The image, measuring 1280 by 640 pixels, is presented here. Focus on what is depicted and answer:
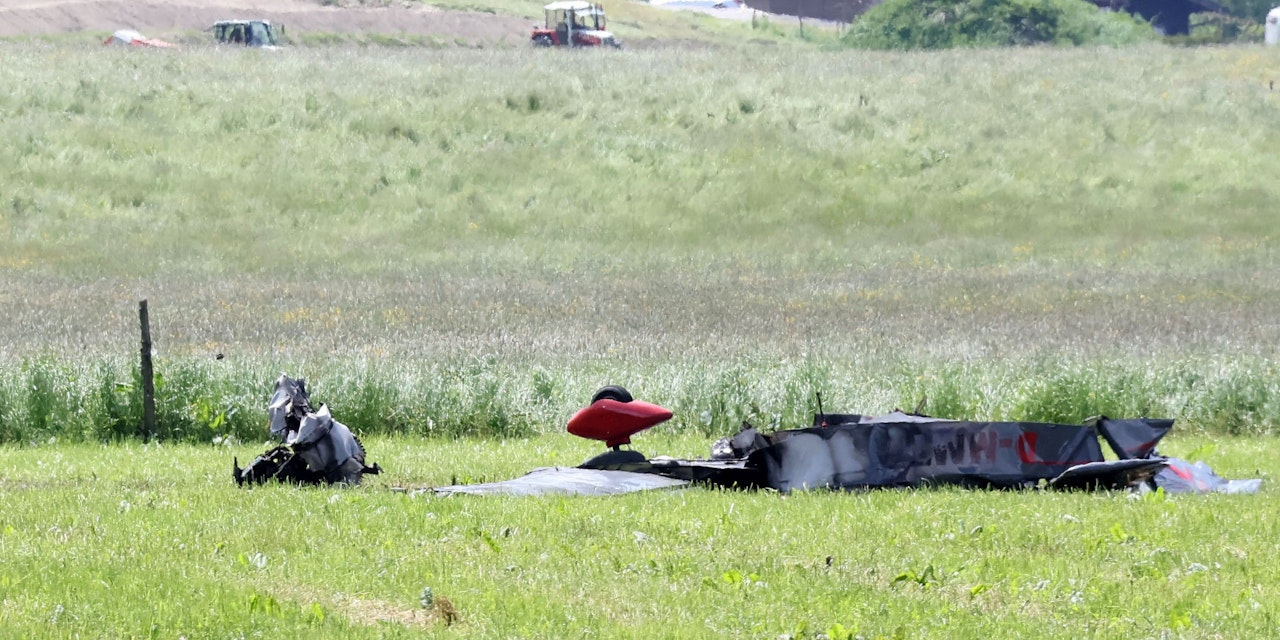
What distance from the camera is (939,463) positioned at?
1212 cm

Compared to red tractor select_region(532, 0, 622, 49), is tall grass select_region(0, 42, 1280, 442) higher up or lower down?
lower down

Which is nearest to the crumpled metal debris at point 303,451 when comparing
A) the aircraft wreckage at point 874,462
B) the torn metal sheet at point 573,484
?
the aircraft wreckage at point 874,462

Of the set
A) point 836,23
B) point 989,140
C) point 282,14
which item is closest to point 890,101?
point 989,140

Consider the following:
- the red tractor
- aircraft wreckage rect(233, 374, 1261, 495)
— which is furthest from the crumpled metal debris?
the red tractor

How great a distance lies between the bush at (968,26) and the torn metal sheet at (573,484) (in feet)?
261

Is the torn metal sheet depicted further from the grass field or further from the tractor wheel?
the grass field

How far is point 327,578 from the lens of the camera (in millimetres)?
8594

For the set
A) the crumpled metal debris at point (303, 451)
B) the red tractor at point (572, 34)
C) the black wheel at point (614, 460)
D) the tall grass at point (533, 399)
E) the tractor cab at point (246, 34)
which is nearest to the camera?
the crumpled metal debris at point (303, 451)

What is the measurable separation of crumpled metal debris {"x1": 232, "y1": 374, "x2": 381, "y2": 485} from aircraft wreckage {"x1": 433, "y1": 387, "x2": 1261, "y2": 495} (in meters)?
0.90

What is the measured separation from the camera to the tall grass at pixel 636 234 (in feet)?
58.3

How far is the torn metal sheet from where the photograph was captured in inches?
470

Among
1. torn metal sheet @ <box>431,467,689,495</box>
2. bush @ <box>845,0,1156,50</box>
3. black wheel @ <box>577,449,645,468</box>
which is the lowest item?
torn metal sheet @ <box>431,467,689,495</box>

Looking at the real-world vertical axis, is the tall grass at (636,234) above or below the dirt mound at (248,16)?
below

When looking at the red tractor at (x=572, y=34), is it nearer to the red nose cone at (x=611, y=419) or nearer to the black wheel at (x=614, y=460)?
the red nose cone at (x=611, y=419)
